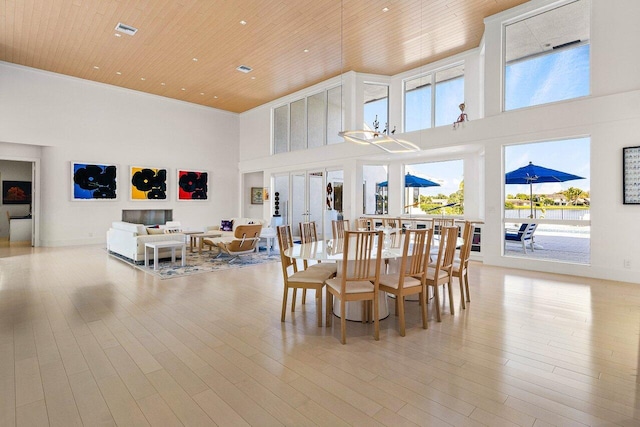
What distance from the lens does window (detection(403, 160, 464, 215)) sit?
818 cm

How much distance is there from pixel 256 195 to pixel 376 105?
6.04m

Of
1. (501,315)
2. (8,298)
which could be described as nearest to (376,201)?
(501,315)

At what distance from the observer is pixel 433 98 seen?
27.2 ft

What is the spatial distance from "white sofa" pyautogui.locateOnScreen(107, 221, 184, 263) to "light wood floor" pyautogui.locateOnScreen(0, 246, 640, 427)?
2112 millimetres

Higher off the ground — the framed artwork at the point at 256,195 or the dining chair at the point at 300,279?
the framed artwork at the point at 256,195

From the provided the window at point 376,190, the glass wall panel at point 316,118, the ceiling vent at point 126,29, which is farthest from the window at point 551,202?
the ceiling vent at point 126,29

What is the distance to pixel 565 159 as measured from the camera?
589 cm

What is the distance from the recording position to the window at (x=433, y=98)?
7.94 meters

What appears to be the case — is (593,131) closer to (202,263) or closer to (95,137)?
(202,263)

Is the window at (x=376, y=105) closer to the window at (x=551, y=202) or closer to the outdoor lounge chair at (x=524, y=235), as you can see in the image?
the window at (x=551, y=202)

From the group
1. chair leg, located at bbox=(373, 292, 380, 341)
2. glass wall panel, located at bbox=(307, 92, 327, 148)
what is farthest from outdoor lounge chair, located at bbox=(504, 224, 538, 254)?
glass wall panel, located at bbox=(307, 92, 327, 148)

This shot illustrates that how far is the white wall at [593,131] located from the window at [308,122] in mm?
2836

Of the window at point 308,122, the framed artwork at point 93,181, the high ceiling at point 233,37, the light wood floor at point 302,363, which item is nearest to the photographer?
the light wood floor at point 302,363

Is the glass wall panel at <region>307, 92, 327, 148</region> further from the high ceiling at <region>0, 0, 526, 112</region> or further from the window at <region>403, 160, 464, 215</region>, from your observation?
the window at <region>403, 160, 464, 215</region>
